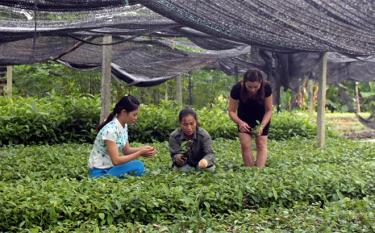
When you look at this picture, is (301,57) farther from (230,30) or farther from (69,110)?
(230,30)

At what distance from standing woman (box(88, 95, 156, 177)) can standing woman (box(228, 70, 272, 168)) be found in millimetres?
1355

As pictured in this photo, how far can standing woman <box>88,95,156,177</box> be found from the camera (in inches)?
224

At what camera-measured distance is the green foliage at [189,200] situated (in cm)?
412

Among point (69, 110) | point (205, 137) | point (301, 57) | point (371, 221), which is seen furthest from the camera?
point (301, 57)

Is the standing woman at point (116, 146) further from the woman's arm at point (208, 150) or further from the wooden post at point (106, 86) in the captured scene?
the wooden post at point (106, 86)

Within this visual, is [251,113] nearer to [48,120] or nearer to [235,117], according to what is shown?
[235,117]

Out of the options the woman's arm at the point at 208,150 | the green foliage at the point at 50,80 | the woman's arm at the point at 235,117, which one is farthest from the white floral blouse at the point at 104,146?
the green foliage at the point at 50,80

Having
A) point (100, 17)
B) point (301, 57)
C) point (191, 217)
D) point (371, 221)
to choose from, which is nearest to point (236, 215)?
point (191, 217)

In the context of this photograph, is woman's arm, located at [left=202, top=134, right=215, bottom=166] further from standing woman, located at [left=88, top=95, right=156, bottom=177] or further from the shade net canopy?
the shade net canopy

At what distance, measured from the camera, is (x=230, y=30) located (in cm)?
649

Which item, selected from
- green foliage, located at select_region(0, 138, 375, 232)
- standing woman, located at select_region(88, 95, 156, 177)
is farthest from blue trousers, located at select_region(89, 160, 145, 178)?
green foliage, located at select_region(0, 138, 375, 232)

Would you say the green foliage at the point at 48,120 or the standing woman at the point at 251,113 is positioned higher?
the standing woman at the point at 251,113

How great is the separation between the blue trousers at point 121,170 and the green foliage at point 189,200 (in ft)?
0.57

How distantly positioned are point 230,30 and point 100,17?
1.72m
